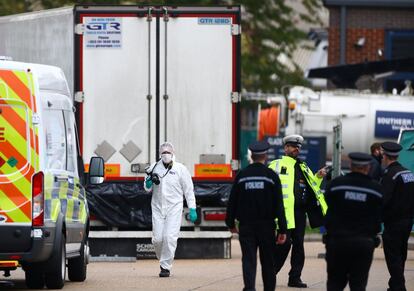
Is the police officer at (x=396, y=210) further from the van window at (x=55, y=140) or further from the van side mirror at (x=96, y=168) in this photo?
the van window at (x=55, y=140)

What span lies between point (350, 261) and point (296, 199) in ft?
15.3

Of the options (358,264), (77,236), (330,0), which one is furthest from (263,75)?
(358,264)

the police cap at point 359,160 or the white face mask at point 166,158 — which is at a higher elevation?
the police cap at point 359,160

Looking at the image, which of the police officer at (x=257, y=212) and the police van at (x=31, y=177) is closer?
the police officer at (x=257, y=212)

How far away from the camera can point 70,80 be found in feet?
69.5

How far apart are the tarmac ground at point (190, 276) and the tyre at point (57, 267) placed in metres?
0.23

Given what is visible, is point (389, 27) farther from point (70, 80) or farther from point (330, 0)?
point (70, 80)

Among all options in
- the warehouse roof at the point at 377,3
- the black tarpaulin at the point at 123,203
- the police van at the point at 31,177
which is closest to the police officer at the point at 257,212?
the police van at the point at 31,177

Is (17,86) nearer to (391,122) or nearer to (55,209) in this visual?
(55,209)

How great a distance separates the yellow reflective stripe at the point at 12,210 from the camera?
15.0 metres

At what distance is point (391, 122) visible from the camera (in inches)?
1257

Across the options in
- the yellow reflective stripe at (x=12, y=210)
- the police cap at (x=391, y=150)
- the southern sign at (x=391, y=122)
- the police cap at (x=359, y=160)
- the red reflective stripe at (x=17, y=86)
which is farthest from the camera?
the southern sign at (x=391, y=122)

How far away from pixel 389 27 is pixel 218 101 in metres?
20.5

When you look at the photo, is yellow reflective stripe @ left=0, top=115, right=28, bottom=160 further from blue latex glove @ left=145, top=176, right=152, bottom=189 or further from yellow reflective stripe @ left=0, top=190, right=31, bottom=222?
blue latex glove @ left=145, top=176, right=152, bottom=189
